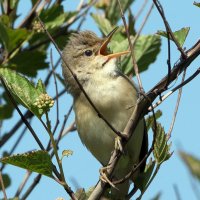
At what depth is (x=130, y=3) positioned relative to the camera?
4.28m

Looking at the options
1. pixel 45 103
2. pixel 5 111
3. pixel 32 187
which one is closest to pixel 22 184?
pixel 32 187

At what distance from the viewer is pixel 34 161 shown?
8.52ft

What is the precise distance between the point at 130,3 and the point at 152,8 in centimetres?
51

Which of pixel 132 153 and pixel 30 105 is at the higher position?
pixel 30 105

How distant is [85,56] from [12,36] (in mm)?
908

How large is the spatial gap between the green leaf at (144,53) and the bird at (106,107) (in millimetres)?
67

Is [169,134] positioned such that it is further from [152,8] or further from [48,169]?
[152,8]

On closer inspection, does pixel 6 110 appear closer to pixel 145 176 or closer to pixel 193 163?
pixel 145 176

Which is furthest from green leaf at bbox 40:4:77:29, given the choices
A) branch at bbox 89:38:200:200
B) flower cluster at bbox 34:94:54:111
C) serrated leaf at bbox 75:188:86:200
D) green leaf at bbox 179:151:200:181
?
green leaf at bbox 179:151:200:181

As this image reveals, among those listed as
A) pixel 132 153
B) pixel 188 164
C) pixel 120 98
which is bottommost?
pixel 132 153

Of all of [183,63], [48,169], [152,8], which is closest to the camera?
[183,63]

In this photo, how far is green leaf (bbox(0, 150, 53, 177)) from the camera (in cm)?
254

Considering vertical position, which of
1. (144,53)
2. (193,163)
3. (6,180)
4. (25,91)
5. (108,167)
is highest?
(25,91)

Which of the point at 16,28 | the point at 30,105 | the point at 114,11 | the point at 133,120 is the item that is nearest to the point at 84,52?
the point at 114,11
